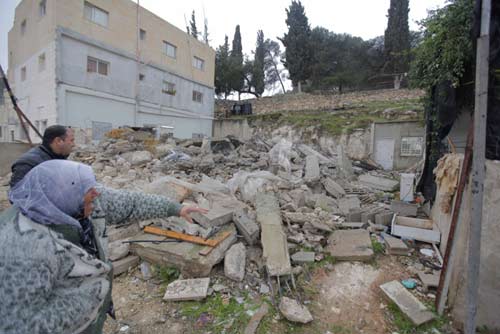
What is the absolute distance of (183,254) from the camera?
271 centimetres

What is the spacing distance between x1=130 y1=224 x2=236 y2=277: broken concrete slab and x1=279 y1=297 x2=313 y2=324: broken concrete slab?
88 centimetres

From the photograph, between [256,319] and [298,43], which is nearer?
[256,319]


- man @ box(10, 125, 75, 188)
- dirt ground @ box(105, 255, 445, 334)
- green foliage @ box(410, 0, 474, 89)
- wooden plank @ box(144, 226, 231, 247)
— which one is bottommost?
Answer: dirt ground @ box(105, 255, 445, 334)

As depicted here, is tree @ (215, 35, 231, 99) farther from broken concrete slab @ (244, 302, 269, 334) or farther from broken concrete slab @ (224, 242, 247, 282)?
broken concrete slab @ (244, 302, 269, 334)

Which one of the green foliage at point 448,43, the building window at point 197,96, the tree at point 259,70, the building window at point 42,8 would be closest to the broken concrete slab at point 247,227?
the green foliage at point 448,43

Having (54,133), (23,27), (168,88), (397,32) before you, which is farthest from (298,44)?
(54,133)

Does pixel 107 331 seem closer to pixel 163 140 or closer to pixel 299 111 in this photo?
pixel 163 140

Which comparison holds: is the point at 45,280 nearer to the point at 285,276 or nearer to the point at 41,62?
the point at 285,276

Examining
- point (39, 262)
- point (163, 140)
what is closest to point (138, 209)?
point (39, 262)

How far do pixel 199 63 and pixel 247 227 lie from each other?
15.7m

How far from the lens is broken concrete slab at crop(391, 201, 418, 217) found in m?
4.24

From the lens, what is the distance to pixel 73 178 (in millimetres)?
1087

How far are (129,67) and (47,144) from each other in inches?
468

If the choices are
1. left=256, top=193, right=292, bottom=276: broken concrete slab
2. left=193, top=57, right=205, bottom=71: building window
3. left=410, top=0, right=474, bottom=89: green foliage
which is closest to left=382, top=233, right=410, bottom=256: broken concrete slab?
left=256, top=193, right=292, bottom=276: broken concrete slab
